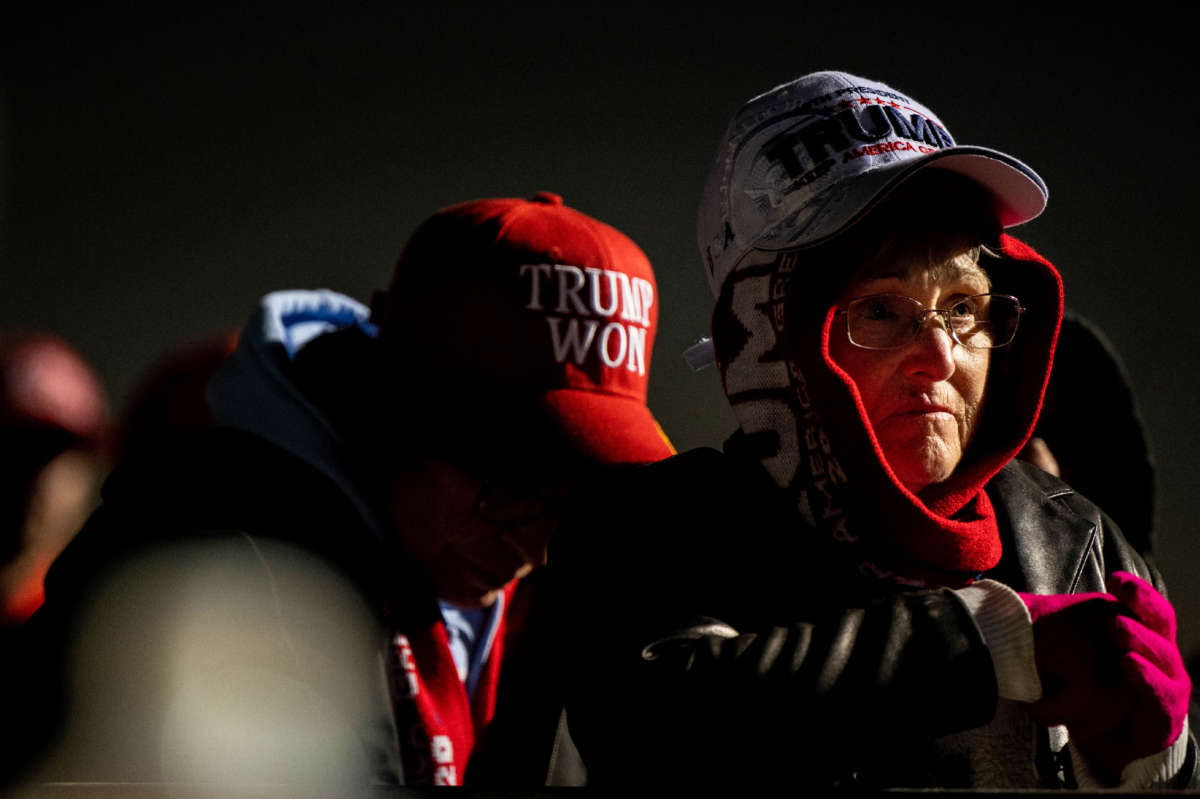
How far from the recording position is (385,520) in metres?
1.94

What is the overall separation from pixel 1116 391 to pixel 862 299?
1240 millimetres

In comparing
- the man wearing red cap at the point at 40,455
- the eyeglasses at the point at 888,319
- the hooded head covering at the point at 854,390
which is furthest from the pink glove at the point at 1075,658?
the man wearing red cap at the point at 40,455

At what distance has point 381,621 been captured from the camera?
1.81 m

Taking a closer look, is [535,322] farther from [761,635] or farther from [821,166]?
[761,635]

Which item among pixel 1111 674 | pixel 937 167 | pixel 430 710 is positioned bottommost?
pixel 430 710

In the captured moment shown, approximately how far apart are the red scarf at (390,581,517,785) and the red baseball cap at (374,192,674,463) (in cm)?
35

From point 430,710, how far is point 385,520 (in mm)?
294

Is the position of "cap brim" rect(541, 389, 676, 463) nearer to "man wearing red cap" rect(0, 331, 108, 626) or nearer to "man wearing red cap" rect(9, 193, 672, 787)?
"man wearing red cap" rect(9, 193, 672, 787)

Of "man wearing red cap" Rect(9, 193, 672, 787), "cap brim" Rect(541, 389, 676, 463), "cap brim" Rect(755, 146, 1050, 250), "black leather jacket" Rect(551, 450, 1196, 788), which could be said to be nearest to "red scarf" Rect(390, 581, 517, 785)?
"man wearing red cap" Rect(9, 193, 672, 787)

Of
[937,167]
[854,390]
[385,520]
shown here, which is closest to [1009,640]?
[854,390]

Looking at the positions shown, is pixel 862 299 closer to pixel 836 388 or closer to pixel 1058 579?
pixel 836 388

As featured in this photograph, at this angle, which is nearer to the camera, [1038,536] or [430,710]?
[1038,536]

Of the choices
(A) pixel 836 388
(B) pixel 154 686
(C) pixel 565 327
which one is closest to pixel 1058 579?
(A) pixel 836 388

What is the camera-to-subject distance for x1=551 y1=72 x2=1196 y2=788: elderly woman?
1006mm
